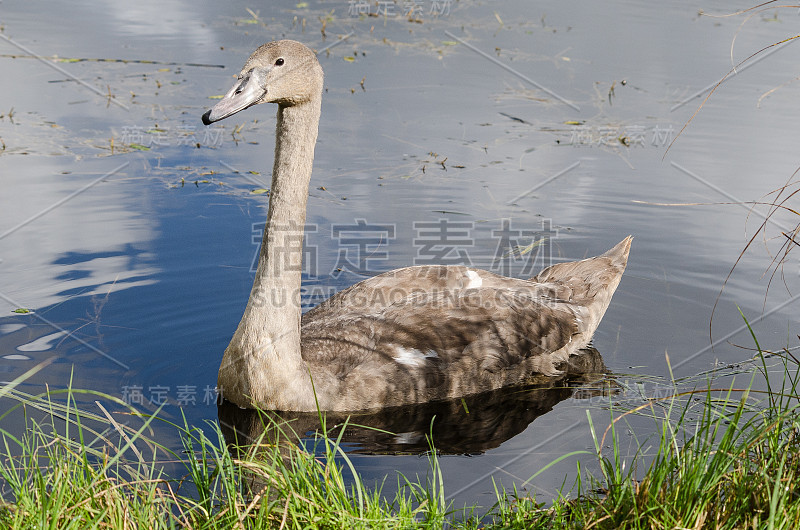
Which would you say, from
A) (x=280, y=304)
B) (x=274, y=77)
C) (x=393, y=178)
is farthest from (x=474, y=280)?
(x=393, y=178)

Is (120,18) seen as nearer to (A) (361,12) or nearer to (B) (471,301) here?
(A) (361,12)

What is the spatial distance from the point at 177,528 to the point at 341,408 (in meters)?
1.79

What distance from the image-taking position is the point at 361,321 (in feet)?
19.0

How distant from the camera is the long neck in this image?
5.10 m

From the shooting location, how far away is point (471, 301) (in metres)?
6.14

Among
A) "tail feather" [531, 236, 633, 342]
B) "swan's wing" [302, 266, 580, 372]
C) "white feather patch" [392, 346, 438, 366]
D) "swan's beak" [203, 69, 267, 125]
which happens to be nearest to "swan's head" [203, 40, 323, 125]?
"swan's beak" [203, 69, 267, 125]

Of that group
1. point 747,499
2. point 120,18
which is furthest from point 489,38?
point 747,499

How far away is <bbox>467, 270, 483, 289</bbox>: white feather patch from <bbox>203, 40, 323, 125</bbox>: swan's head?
2083mm

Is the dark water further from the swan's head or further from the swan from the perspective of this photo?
the swan's head

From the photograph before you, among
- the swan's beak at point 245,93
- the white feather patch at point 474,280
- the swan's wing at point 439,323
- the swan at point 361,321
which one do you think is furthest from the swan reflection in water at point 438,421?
the swan's beak at point 245,93

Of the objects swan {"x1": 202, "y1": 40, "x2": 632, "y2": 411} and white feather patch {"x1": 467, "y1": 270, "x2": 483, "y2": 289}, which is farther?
white feather patch {"x1": 467, "y1": 270, "x2": 483, "y2": 289}

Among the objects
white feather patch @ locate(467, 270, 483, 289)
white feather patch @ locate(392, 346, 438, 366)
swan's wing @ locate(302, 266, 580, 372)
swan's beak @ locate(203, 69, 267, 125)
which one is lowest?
white feather patch @ locate(392, 346, 438, 366)

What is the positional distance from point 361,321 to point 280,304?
2.59ft

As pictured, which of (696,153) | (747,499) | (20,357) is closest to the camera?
(747,499)
